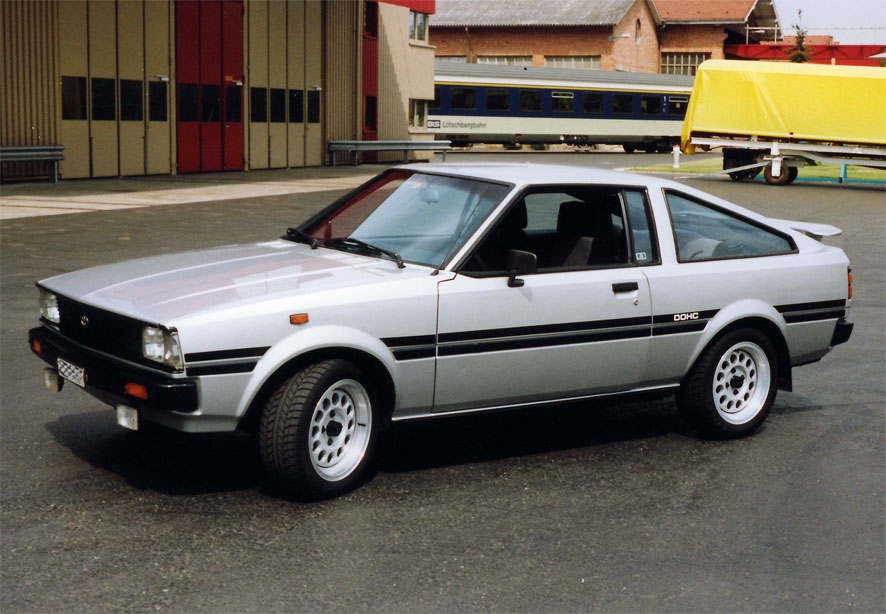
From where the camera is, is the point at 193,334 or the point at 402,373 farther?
the point at 402,373

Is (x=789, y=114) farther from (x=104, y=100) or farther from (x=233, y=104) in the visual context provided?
(x=104, y=100)

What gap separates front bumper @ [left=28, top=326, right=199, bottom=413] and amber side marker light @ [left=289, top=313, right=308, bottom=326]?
50 cm

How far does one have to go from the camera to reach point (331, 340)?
519cm

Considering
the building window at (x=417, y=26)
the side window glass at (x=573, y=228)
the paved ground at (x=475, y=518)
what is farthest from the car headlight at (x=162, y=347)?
the building window at (x=417, y=26)

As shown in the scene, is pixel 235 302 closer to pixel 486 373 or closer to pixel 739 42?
pixel 486 373

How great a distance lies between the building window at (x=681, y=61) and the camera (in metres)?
75.1

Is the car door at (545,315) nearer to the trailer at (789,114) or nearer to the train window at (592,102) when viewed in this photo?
the trailer at (789,114)

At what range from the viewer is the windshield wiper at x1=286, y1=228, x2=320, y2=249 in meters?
6.30

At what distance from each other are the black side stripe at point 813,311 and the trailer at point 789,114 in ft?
85.7

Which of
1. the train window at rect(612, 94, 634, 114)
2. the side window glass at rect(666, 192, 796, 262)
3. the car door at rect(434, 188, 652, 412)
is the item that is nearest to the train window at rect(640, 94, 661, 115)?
the train window at rect(612, 94, 634, 114)

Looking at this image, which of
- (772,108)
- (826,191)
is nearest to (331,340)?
(826,191)

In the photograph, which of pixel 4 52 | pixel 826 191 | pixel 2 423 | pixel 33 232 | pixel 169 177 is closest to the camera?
pixel 2 423

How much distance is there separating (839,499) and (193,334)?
10.0ft

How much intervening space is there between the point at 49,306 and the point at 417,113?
35.3 meters
